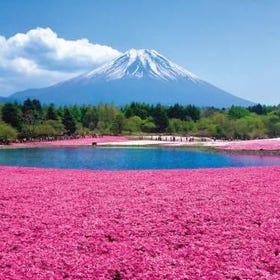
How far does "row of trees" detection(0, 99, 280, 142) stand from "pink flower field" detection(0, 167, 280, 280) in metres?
77.4

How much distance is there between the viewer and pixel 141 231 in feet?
42.4

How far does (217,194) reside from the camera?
1750 centimetres

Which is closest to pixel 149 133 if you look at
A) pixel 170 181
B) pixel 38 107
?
pixel 38 107

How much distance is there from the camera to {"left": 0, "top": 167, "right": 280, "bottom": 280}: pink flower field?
10242 mm

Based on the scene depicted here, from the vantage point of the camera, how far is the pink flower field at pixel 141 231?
403 inches

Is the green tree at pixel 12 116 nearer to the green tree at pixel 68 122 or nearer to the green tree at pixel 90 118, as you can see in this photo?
the green tree at pixel 68 122

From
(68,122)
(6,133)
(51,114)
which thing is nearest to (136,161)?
(6,133)

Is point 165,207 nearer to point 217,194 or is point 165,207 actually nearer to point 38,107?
point 217,194

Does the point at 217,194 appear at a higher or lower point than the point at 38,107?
lower

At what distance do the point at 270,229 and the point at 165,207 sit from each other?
362cm

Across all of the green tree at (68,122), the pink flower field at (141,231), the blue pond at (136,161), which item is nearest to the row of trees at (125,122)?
the green tree at (68,122)

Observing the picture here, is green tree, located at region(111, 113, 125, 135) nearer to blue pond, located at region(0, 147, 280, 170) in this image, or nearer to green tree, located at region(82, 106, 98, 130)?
green tree, located at region(82, 106, 98, 130)

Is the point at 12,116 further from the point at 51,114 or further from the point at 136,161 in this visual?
the point at 136,161

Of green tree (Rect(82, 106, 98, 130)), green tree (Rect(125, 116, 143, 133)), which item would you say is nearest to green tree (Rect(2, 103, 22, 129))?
green tree (Rect(125, 116, 143, 133))
